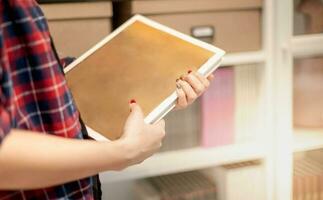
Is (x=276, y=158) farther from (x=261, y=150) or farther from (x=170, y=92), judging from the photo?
(x=170, y=92)

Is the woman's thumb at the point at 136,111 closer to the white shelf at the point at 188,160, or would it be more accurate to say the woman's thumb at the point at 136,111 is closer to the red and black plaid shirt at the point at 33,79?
the red and black plaid shirt at the point at 33,79

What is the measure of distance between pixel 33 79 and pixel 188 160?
2.49 feet

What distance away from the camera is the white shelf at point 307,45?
1.44m

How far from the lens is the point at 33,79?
726mm

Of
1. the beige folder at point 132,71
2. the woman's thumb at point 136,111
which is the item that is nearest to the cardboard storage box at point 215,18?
→ the beige folder at point 132,71

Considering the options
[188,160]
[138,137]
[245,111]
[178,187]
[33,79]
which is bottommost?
[178,187]

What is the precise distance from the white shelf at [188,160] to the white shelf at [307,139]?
0.40ft

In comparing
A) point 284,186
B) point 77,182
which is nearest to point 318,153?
point 284,186

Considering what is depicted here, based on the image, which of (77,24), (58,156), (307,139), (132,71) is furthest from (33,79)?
(307,139)

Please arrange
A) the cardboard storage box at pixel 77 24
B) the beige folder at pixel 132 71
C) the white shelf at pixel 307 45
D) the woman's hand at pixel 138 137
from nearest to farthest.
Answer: the woman's hand at pixel 138 137
the beige folder at pixel 132 71
the cardboard storage box at pixel 77 24
the white shelf at pixel 307 45

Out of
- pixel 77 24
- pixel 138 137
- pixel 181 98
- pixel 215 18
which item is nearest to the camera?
pixel 138 137

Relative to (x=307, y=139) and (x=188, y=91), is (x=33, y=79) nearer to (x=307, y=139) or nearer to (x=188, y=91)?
(x=188, y=91)

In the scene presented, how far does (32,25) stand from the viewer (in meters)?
0.71

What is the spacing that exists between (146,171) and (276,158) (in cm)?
41
